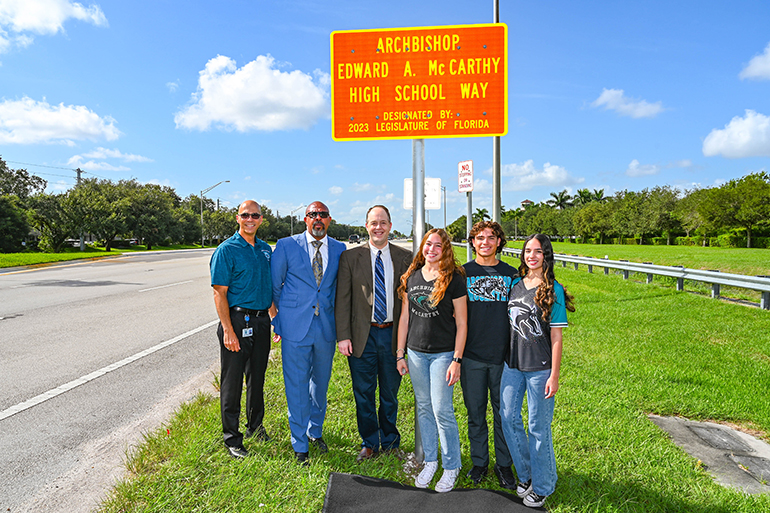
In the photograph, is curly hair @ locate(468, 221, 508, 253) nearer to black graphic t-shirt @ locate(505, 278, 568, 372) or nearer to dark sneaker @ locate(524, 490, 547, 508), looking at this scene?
black graphic t-shirt @ locate(505, 278, 568, 372)

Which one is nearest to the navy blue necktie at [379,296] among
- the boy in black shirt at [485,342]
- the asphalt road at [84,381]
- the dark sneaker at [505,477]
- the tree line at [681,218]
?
the boy in black shirt at [485,342]

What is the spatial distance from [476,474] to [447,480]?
27cm

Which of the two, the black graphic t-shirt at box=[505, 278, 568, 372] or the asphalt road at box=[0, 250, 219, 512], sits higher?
the black graphic t-shirt at box=[505, 278, 568, 372]

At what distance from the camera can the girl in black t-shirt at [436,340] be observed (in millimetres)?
3229

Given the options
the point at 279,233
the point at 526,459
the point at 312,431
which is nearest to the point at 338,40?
the point at 312,431

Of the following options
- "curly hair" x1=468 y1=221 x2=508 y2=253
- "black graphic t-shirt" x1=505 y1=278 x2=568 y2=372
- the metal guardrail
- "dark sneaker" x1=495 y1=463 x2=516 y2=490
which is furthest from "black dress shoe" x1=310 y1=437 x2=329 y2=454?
the metal guardrail

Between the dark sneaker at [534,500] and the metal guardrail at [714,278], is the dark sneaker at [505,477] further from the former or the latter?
the metal guardrail at [714,278]

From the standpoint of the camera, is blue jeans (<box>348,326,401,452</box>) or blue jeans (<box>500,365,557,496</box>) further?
blue jeans (<box>348,326,401,452</box>)

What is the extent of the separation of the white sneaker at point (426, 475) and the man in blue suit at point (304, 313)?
86cm

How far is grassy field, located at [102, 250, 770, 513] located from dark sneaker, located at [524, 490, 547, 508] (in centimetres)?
8

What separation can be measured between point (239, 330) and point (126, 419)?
6.22 ft

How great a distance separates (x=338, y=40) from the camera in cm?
373

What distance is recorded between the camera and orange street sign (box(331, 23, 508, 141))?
365 cm

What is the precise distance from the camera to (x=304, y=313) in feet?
12.0
